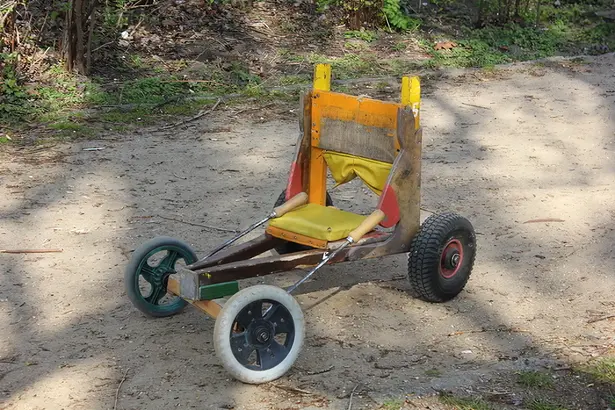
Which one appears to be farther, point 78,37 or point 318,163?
point 78,37

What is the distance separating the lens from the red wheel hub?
498cm

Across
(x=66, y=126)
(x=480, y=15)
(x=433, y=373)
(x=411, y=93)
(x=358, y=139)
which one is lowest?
(x=66, y=126)

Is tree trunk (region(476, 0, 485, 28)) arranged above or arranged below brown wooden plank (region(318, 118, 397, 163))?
below

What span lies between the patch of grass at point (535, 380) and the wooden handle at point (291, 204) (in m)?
1.55

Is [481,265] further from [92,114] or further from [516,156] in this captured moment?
[92,114]

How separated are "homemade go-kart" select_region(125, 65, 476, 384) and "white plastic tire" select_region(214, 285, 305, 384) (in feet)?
0.05

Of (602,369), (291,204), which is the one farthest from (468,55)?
(602,369)

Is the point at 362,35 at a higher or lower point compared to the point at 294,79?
higher

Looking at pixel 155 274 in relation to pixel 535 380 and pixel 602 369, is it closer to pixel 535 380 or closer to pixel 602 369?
pixel 535 380

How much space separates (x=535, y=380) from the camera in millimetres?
4207

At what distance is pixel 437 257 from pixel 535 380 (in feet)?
3.00

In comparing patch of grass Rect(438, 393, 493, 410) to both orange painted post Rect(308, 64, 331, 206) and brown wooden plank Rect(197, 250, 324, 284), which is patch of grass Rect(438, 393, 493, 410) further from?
orange painted post Rect(308, 64, 331, 206)

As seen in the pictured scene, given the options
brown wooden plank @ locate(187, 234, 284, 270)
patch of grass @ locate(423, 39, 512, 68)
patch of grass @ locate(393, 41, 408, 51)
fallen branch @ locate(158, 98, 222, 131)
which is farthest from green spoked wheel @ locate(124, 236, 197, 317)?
patch of grass @ locate(393, 41, 408, 51)

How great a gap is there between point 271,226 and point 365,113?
78cm
